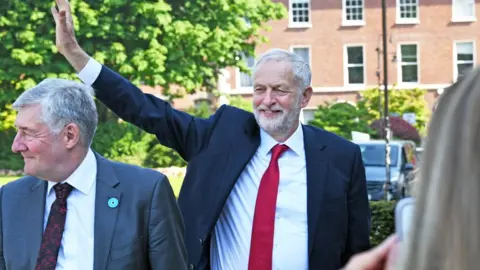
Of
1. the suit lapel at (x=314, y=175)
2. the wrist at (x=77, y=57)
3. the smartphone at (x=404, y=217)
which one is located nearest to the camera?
the smartphone at (x=404, y=217)

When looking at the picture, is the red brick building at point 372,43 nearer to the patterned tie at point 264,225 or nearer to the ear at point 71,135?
the patterned tie at point 264,225

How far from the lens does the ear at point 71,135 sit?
4297mm

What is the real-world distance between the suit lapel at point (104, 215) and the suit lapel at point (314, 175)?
1.06 m

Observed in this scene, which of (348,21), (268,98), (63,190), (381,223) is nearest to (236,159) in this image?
(268,98)

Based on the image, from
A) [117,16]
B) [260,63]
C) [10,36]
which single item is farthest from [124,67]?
[260,63]

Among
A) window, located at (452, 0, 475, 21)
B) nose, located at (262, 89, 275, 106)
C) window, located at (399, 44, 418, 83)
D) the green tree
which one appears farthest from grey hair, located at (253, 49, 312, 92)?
window, located at (452, 0, 475, 21)

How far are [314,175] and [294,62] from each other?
2.06 feet

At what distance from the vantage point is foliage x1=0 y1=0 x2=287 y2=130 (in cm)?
3988

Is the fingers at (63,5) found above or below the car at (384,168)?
above

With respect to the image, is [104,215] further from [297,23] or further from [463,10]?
[463,10]

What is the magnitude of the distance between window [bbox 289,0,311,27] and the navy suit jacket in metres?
54.3

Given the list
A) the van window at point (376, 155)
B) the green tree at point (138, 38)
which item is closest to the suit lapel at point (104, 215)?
the van window at point (376, 155)

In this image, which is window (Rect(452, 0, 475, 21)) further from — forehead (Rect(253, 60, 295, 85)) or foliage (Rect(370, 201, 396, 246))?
forehead (Rect(253, 60, 295, 85))

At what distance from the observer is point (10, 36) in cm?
4041
